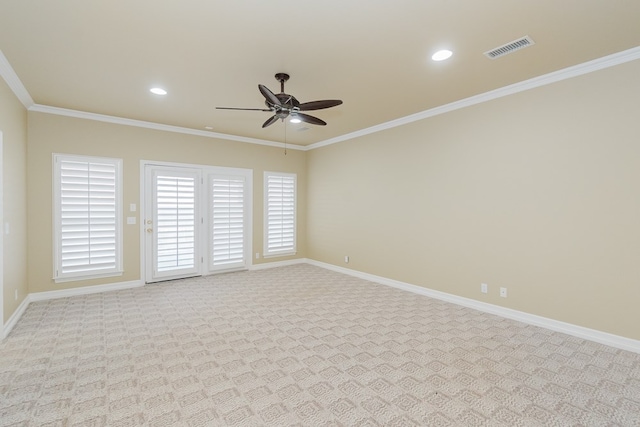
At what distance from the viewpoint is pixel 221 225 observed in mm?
6184

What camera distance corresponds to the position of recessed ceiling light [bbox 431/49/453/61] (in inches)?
115

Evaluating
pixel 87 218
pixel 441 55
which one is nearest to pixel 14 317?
pixel 87 218

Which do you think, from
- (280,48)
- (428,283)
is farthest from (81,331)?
(428,283)

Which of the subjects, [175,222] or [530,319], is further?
[175,222]

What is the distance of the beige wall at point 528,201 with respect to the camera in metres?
3.04

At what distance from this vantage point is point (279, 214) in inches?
276

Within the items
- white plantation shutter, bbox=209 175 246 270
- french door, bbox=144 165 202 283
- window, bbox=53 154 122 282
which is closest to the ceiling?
window, bbox=53 154 122 282

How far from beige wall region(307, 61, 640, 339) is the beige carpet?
48cm

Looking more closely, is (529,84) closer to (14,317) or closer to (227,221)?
(227,221)

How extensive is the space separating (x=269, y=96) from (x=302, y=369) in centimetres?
252

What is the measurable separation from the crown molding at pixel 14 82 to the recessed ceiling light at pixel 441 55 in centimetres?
417

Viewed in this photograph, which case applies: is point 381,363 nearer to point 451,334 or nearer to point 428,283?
point 451,334

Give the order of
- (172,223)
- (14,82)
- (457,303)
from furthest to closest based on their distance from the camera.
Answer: (172,223)
(457,303)
(14,82)

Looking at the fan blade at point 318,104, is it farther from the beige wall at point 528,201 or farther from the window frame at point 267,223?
the window frame at point 267,223
